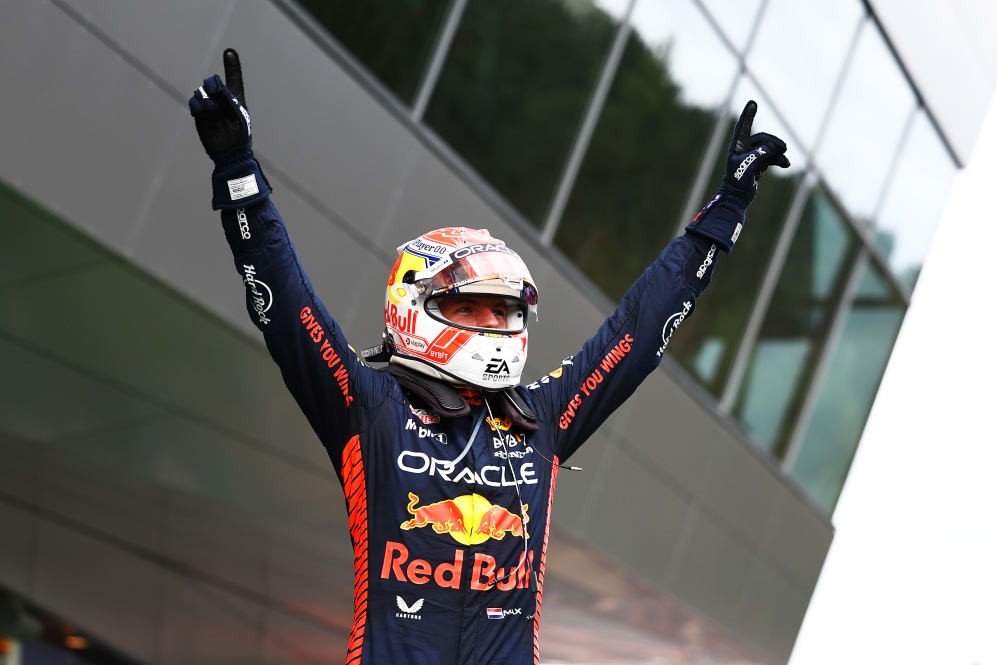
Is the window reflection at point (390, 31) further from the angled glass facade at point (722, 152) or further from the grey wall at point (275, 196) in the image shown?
the grey wall at point (275, 196)

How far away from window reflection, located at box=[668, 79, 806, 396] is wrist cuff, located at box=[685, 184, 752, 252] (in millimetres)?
7699

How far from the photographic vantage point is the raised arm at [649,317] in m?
3.41

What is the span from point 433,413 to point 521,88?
585 cm

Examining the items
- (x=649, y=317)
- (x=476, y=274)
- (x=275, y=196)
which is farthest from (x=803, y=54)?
(x=476, y=274)

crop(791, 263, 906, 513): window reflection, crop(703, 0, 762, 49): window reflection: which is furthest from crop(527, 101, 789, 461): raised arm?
crop(791, 263, 906, 513): window reflection

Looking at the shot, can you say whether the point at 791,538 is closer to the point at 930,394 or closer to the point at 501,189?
the point at 501,189

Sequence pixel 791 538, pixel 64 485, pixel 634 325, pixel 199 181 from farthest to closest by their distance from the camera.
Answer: pixel 791 538, pixel 64 485, pixel 199 181, pixel 634 325

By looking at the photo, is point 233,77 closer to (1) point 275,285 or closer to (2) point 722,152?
(1) point 275,285

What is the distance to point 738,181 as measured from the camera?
11.6 feet

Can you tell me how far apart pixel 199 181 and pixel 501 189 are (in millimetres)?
2824

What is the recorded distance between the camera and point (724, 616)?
44.0 ft

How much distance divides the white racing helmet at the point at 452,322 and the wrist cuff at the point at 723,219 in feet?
1.83

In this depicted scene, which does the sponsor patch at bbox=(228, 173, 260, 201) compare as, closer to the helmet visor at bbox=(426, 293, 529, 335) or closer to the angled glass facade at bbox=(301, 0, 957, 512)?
the helmet visor at bbox=(426, 293, 529, 335)

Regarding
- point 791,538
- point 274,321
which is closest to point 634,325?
point 274,321
